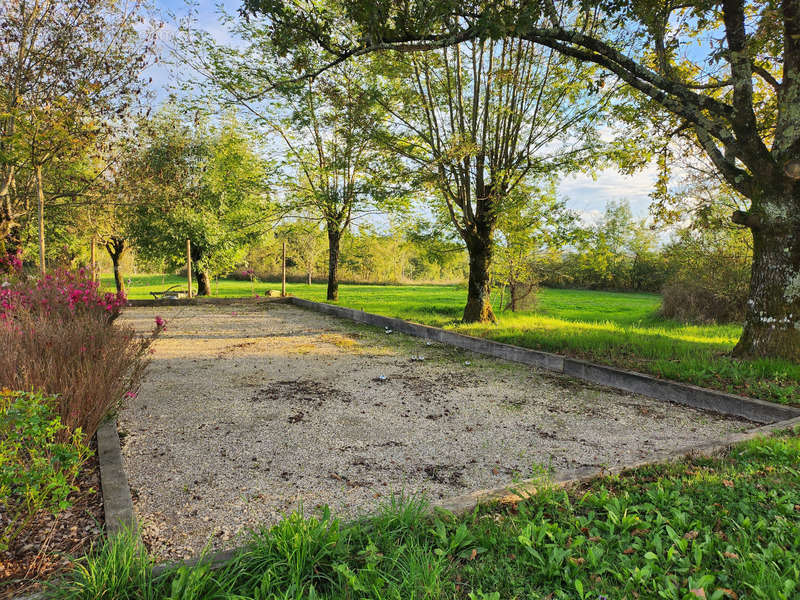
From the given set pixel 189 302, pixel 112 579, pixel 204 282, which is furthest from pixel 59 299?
pixel 204 282

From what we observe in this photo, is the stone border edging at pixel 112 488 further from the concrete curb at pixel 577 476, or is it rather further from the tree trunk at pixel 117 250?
the tree trunk at pixel 117 250

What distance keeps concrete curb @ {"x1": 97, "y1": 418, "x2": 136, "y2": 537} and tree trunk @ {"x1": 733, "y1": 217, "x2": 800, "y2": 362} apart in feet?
23.3

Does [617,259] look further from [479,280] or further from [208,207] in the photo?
[208,207]

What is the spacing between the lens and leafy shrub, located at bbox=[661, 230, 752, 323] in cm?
1158

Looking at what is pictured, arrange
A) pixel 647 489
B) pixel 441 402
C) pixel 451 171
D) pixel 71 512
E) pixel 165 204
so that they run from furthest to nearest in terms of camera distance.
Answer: pixel 165 204
pixel 451 171
pixel 441 402
pixel 647 489
pixel 71 512

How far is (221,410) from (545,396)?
379cm

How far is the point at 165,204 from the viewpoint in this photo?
1274cm

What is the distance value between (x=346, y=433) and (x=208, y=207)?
18772 millimetres

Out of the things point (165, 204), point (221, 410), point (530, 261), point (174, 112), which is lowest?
point (221, 410)

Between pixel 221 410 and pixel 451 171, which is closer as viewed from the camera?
pixel 221 410

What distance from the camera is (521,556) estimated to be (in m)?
2.04

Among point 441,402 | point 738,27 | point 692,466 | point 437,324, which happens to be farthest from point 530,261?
point 692,466

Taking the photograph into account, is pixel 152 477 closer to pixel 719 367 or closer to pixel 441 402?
pixel 441 402

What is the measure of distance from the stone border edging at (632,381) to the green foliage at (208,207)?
443 inches
